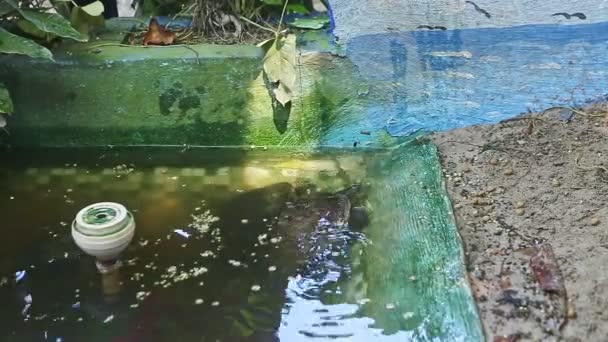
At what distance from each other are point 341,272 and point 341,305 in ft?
0.61

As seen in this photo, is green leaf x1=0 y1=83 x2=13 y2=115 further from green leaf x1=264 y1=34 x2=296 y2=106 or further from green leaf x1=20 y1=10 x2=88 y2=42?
green leaf x1=264 y1=34 x2=296 y2=106

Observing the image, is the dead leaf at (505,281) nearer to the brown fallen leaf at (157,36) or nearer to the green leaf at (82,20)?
the brown fallen leaf at (157,36)

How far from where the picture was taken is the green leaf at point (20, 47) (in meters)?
2.90

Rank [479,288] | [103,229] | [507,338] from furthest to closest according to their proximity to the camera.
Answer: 1. [103,229]
2. [479,288]
3. [507,338]

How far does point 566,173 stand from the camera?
268 cm

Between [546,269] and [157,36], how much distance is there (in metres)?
2.12

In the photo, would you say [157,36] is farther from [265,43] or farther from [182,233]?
[182,233]

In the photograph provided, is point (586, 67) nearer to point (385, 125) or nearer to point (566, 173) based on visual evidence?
point (566, 173)

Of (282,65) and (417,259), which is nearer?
(417,259)

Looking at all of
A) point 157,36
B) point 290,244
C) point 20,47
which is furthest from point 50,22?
point 290,244

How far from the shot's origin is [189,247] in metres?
2.56

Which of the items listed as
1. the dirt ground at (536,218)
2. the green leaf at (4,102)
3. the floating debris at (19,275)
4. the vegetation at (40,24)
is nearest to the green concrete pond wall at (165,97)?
the vegetation at (40,24)

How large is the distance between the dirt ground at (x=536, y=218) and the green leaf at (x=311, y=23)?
790 millimetres

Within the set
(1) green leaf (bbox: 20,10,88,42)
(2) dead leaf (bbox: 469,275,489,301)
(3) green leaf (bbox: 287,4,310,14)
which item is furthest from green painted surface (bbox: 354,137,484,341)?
(1) green leaf (bbox: 20,10,88,42)
